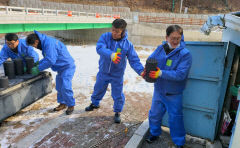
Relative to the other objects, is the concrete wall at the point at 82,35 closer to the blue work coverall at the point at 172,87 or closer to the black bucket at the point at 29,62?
the black bucket at the point at 29,62

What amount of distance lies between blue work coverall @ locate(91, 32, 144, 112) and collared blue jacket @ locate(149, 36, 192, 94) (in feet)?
1.66

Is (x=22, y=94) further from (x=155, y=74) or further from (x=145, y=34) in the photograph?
(x=145, y=34)

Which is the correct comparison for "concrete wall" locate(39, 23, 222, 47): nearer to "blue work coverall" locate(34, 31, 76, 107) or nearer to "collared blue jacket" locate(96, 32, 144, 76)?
"blue work coverall" locate(34, 31, 76, 107)


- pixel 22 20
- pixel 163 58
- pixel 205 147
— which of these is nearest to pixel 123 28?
pixel 163 58

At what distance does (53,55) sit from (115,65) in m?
1.23

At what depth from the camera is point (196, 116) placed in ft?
10.2

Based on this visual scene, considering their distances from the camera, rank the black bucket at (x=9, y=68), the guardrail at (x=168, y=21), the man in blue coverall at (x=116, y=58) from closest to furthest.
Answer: the man in blue coverall at (x=116, y=58)
the black bucket at (x=9, y=68)
the guardrail at (x=168, y=21)

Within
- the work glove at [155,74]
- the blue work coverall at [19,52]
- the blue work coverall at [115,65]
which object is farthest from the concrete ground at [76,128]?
→ the work glove at [155,74]

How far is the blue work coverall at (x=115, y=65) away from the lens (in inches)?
127

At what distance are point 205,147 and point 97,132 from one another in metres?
1.89

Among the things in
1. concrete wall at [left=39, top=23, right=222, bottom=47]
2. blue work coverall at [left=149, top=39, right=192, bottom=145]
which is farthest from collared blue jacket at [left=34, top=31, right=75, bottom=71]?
concrete wall at [left=39, top=23, right=222, bottom=47]

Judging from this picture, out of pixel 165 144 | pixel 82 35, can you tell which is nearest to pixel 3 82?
pixel 165 144

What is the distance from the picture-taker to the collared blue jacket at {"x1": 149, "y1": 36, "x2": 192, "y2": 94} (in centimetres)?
253

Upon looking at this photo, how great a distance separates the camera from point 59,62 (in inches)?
148
